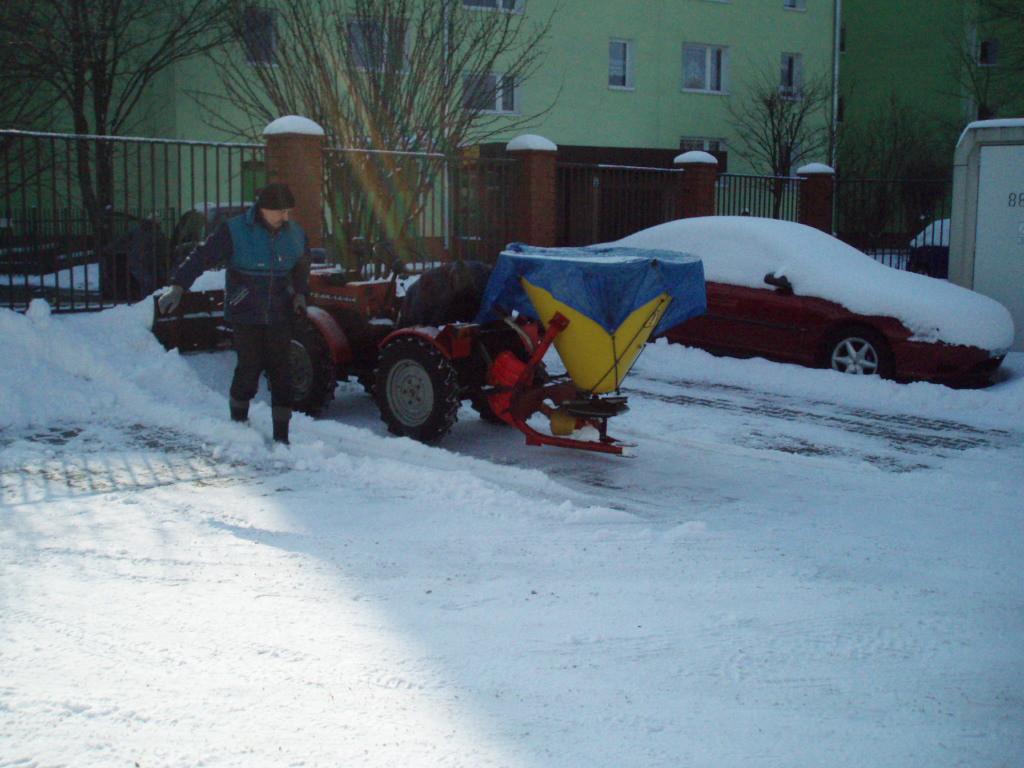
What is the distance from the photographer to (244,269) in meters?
7.95

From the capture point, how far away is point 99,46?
22.6 metres

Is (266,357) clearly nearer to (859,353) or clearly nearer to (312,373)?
(312,373)

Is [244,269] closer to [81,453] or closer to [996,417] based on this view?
[81,453]

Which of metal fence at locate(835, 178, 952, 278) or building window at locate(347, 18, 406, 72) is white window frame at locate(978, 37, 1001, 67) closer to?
metal fence at locate(835, 178, 952, 278)

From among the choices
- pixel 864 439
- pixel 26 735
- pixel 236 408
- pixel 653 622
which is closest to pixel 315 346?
pixel 236 408

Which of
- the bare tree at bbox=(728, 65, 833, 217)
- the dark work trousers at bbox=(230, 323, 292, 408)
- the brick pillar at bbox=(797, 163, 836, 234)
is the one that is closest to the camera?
the dark work trousers at bbox=(230, 323, 292, 408)

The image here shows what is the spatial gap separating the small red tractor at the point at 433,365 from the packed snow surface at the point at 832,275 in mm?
4094

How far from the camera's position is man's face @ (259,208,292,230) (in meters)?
7.94

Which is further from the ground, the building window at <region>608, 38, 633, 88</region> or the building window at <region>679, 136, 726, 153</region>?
the building window at <region>608, 38, 633, 88</region>

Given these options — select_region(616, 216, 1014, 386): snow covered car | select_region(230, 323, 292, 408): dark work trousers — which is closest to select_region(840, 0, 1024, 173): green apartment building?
select_region(616, 216, 1014, 386): snow covered car

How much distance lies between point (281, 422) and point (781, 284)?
230 inches

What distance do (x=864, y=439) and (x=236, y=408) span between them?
4689 mm

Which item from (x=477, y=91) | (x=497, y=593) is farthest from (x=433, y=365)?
(x=477, y=91)

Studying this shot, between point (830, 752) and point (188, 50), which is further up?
point (188, 50)
